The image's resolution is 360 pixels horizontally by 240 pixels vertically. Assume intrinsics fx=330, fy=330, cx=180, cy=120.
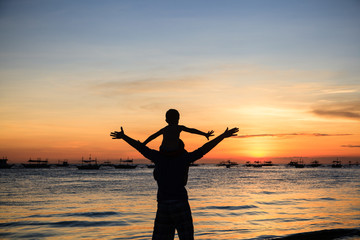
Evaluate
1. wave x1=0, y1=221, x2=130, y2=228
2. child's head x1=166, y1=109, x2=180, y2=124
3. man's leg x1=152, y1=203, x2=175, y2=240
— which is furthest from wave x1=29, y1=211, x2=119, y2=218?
child's head x1=166, y1=109, x2=180, y2=124

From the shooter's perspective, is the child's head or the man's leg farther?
the child's head

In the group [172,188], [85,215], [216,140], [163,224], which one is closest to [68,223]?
[85,215]

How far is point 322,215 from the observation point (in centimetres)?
2191

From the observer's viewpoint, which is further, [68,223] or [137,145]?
[68,223]

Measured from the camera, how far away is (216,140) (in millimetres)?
3943

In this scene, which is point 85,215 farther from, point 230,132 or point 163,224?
point 230,132

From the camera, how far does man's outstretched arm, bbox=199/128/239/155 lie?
391cm

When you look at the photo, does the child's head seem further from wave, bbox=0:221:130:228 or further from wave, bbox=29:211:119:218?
wave, bbox=29:211:119:218

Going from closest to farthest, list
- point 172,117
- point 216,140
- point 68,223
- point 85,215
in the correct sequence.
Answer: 1. point 216,140
2. point 172,117
3. point 68,223
4. point 85,215

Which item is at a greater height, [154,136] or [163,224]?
[154,136]

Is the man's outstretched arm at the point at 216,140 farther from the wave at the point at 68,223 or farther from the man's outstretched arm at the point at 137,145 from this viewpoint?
the wave at the point at 68,223

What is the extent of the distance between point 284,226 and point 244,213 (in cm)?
590

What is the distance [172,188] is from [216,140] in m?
0.80

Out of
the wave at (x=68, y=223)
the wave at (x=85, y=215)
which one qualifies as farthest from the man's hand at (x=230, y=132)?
the wave at (x=85, y=215)
